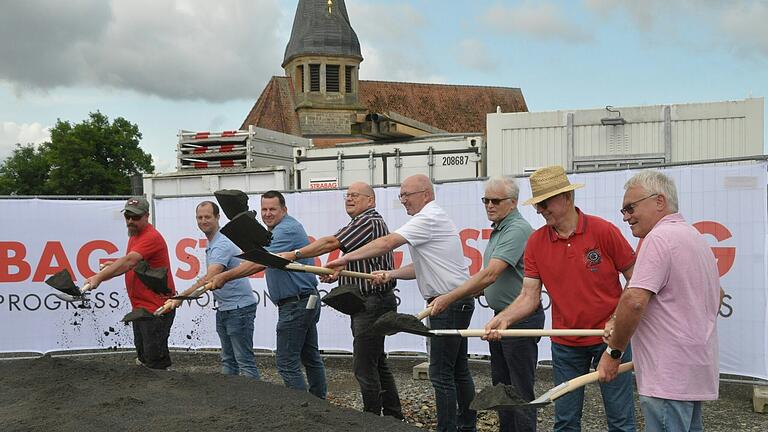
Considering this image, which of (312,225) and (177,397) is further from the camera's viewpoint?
(312,225)

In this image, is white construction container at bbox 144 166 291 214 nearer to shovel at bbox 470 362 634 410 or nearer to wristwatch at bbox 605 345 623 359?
shovel at bbox 470 362 634 410

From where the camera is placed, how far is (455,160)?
15.4 metres

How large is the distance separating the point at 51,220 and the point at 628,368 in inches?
318

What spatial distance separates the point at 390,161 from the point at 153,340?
10226 millimetres

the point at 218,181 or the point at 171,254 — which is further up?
the point at 218,181

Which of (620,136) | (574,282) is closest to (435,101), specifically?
(620,136)

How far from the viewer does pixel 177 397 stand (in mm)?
4699

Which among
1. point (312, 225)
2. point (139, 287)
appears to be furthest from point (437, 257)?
point (312, 225)

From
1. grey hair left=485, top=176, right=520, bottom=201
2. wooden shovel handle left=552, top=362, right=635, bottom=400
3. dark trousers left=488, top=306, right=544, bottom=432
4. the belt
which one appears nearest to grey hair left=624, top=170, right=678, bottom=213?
wooden shovel handle left=552, top=362, right=635, bottom=400

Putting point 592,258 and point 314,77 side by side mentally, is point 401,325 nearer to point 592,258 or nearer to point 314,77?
point 592,258

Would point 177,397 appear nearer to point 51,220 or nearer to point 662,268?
point 662,268

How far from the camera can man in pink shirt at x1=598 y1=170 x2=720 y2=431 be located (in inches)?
127

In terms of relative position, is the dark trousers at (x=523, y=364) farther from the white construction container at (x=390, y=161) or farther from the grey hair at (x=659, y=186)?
the white construction container at (x=390, y=161)

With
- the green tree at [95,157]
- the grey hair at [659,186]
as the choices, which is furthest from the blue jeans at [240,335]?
the green tree at [95,157]
